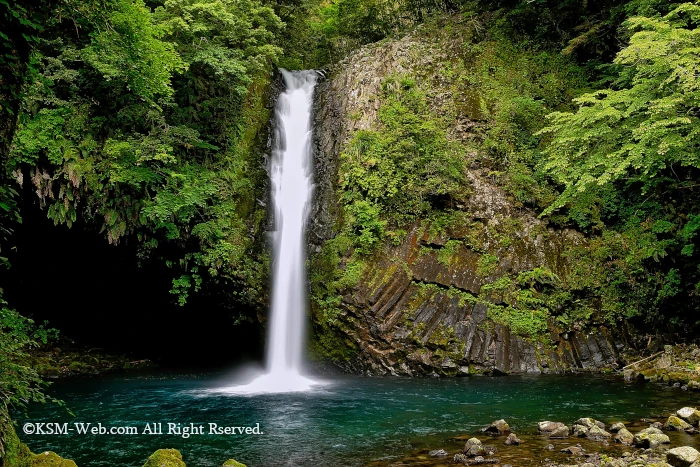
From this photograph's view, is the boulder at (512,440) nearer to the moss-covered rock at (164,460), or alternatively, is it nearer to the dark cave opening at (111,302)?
the moss-covered rock at (164,460)

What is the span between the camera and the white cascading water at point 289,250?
45.8 feet

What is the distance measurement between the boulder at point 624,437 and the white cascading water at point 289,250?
23.2 ft

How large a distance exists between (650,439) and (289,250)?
10698 mm

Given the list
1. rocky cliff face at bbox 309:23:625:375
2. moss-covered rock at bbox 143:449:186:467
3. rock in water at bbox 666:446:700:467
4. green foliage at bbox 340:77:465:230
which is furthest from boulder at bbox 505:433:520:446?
green foliage at bbox 340:77:465:230

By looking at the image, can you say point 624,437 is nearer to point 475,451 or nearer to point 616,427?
point 616,427

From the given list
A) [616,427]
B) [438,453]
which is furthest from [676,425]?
[438,453]

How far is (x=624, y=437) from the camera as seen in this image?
6.94 meters

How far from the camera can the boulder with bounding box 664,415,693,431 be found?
24.0 feet

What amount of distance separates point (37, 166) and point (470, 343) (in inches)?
449

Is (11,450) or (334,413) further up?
(11,450)

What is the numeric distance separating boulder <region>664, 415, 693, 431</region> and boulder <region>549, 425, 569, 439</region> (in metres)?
1.49

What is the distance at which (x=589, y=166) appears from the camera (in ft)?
40.0

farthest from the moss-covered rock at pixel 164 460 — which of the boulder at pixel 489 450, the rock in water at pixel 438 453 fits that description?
the boulder at pixel 489 450

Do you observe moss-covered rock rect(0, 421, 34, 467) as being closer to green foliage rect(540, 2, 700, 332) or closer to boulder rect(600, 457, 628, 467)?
boulder rect(600, 457, 628, 467)
